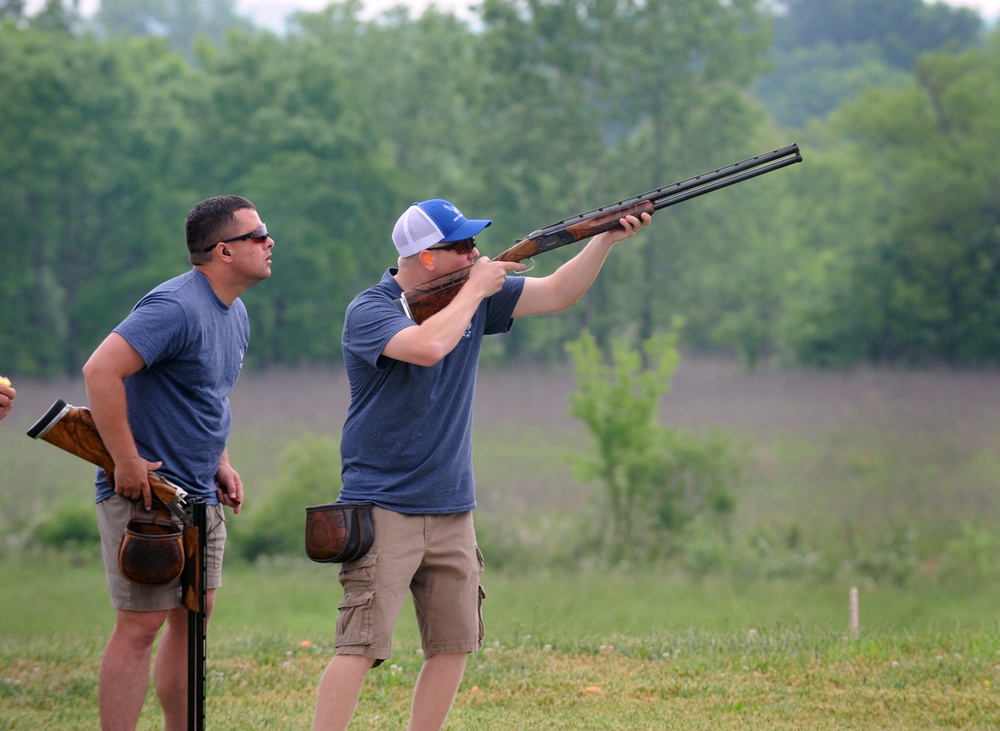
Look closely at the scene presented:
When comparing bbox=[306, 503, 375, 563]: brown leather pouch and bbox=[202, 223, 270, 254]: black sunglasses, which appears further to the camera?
bbox=[202, 223, 270, 254]: black sunglasses

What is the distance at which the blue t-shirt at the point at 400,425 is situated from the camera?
4316 mm

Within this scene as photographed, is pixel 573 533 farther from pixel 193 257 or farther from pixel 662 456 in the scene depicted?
pixel 193 257

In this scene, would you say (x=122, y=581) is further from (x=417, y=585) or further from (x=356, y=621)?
(x=417, y=585)

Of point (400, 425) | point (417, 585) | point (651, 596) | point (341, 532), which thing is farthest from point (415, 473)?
point (651, 596)

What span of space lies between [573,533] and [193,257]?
14.0m

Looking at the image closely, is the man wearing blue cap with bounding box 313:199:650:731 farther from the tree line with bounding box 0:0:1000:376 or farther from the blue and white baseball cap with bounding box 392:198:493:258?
the tree line with bounding box 0:0:1000:376

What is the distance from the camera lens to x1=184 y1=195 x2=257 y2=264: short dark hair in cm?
456

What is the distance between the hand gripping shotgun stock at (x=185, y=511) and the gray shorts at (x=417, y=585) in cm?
51

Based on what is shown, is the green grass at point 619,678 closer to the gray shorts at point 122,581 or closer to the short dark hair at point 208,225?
the gray shorts at point 122,581

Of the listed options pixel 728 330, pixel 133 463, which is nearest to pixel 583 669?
pixel 133 463

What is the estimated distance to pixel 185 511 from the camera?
436 centimetres

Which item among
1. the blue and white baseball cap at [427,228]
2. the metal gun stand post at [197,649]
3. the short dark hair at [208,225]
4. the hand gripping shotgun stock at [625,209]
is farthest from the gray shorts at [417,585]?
the short dark hair at [208,225]

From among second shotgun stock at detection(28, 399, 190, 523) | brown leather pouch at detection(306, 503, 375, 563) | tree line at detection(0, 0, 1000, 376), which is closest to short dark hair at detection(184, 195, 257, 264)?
second shotgun stock at detection(28, 399, 190, 523)

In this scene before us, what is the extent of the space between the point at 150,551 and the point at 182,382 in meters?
0.61
